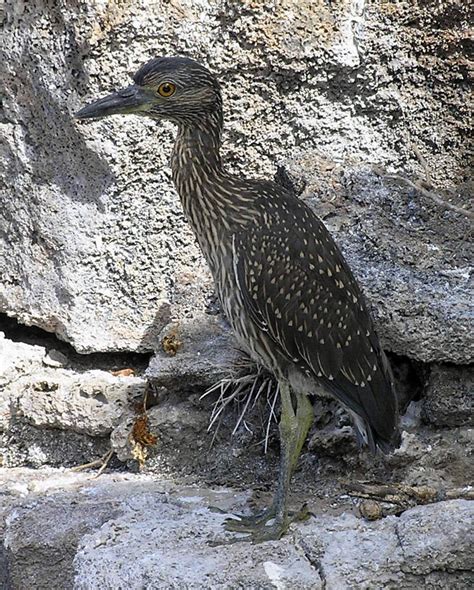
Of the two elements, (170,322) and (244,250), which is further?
(170,322)

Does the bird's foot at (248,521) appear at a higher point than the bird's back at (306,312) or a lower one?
lower

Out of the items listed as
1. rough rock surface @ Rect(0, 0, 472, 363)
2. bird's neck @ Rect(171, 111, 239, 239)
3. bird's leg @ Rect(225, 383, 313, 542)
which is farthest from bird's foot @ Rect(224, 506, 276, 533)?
rough rock surface @ Rect(0, 0, 472, 363)

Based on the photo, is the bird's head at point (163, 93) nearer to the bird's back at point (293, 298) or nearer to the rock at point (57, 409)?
the bird's back at point (293, 298)

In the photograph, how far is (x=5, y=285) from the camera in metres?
5.19

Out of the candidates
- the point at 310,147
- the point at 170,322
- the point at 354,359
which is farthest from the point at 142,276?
the point at 354,359

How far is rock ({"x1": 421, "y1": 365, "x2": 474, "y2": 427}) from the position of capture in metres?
4.32

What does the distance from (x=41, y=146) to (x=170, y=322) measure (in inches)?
39.8

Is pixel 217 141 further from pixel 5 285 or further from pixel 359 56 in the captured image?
pixel 5 285

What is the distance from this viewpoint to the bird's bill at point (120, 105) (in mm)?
3918

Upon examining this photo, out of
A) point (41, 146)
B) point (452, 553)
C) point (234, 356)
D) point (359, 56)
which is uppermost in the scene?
point (359, 56)

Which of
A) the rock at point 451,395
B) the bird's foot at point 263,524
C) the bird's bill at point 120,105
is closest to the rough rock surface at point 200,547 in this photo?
the bird's foot at point 263,524

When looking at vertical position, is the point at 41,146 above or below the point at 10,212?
above

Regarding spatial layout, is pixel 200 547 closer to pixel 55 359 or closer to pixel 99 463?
pixel 99 463

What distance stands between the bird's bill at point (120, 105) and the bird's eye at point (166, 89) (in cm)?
6
